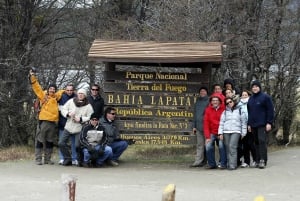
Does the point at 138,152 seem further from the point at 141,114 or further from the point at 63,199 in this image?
the point at 63,199

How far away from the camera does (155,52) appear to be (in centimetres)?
1273

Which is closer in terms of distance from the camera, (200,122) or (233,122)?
(233,122)

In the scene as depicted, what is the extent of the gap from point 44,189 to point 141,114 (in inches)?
137

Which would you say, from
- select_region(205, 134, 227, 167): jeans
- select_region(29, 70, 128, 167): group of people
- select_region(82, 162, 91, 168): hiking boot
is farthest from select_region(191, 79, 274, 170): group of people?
select_region(82, 162, 91, 168): hiking boot

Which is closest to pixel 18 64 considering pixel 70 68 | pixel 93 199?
pixel 70 68

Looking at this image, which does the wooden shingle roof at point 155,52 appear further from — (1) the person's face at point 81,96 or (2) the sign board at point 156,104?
(1) the person's face at point 81,96

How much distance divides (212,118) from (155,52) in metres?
1.83

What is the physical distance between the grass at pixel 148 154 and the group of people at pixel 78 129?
1.25 meters

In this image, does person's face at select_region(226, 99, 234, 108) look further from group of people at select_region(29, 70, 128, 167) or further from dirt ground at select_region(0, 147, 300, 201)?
group of people at select_region(29, 70, 128, 167)

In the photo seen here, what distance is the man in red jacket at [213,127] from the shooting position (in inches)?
492

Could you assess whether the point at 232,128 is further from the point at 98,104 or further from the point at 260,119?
the point at 98,104

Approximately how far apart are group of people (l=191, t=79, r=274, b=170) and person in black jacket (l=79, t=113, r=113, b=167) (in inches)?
79.6

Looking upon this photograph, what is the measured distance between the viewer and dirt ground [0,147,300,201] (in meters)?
9.81

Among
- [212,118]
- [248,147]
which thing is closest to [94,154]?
[212,118]
